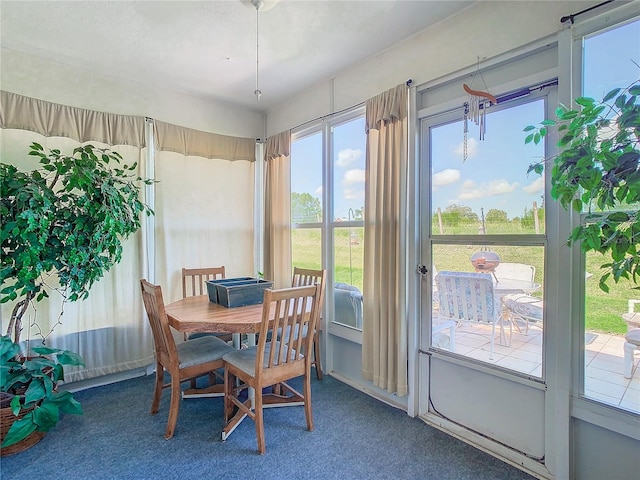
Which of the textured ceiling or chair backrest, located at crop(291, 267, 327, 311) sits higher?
the textured ceiling

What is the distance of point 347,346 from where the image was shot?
2967 mm

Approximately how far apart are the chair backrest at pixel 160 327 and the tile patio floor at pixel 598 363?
206cm

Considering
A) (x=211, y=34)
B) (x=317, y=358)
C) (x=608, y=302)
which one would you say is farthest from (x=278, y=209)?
(x=608, y=302)

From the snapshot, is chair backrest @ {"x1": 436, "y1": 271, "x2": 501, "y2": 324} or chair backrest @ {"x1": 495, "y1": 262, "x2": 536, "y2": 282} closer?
chair backrest @ {"x1": 495, "y1": 262, "x2": 536, "y2": 282}

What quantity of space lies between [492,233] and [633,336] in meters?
0.81

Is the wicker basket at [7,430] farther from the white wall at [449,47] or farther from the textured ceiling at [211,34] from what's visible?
the white wall at [449,47]

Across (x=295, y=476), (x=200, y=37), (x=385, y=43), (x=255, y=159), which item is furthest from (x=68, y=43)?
(x=295, y=476)

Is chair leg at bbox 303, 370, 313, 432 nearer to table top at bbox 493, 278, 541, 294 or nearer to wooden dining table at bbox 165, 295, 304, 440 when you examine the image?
wooden dining table at bbox 165, 295, 304, 440

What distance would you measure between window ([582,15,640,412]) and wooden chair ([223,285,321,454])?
1.47 meters

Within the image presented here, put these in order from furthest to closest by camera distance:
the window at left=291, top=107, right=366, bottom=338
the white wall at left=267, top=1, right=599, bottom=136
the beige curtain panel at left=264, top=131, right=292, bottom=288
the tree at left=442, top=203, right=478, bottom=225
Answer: the beige curtain panel at left=264, top=131, right=292, bottom=288
the window at left=291, top=107, right=366, bottom=338
the tree at left=442, top=203, right=478, bottom=225
the white wall at left=267, top=1, right=599, bottom=136

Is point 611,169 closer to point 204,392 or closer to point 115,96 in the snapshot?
point 204,392

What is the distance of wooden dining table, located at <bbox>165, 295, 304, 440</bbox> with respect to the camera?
6.47ft

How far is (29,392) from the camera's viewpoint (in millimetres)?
1996

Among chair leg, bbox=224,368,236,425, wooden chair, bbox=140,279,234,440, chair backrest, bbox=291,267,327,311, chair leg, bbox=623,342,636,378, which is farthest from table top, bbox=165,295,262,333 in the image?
chair leg, bbox=623,342,636,378
